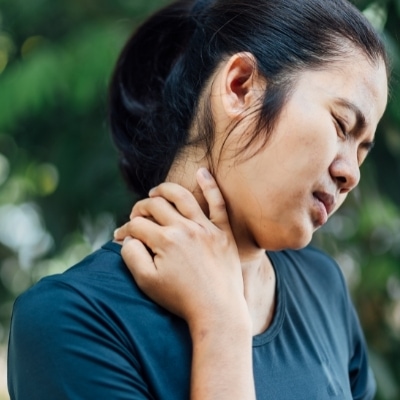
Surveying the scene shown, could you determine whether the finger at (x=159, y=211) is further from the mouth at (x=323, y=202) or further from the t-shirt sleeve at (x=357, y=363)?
the t-shirt sleeve at (x=357, y=363)

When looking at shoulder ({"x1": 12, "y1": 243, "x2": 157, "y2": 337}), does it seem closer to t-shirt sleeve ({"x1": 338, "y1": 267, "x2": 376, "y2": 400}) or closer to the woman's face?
the woman's face

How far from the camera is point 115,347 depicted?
1.07 metres

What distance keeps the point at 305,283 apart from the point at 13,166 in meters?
1.11

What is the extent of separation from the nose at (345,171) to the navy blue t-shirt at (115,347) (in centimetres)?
22

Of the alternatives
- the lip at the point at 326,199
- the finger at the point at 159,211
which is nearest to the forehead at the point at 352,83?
the lip at the point at 326,199

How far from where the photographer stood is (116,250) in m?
1.19

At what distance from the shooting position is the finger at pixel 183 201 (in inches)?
45.8

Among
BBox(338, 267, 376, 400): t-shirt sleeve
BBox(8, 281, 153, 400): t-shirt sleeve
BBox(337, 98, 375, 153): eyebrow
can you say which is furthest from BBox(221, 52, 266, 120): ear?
BBox(338, 267, 376, 400): t-shirt sleeve

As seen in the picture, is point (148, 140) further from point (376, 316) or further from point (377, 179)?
point (376, 316)

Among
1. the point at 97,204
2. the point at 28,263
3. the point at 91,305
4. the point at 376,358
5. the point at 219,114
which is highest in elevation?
the point at 219,114

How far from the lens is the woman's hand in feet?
3.63

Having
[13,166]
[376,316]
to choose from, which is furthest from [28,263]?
[376,316]

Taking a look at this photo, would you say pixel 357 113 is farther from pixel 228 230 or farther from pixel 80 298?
pixel 80 298

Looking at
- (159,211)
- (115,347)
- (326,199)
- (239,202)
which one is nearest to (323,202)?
(326,199)
